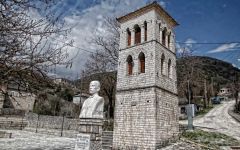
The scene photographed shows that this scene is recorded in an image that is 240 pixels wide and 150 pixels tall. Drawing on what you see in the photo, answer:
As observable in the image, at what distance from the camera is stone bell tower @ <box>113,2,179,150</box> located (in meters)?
13.9

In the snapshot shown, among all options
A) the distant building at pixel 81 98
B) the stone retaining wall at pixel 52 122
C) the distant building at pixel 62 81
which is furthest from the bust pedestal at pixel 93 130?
the distant building at pixel 81 98

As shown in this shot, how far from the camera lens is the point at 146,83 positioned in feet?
48.3

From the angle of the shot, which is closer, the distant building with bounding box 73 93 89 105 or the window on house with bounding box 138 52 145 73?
the window on house with bounding box 138 52 145 73

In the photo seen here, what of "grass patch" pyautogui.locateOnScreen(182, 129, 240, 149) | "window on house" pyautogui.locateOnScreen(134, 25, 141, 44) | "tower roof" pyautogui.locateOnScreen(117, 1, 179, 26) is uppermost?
"tower roof" pyautogui.locateOnScreen(117, 1, 179, 26)

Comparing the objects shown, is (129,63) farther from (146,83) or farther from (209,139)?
(209,139)

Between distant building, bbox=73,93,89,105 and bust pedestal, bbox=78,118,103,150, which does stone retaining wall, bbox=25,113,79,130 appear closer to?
distant building, bbox=73,93,89,105

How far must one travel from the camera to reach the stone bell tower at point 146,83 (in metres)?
13.9

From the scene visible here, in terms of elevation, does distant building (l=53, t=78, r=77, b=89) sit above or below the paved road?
above

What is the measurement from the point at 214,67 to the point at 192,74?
68.7 meters

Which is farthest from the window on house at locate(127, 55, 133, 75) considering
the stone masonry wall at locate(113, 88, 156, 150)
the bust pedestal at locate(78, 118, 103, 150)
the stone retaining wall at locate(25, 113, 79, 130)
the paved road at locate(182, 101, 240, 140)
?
the stone retaining wall at locate(25, 113, 79, 130)

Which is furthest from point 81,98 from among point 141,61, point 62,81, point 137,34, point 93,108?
point 93,108

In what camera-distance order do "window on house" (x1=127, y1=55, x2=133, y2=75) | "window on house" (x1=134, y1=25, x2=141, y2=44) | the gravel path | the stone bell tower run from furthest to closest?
1. "window on house" (x1=134, y1=25, x2=141, y2=44)
2. "window on house" (x1=127, y1=55, x2=133, y2=75)
3. the stone bell tower
4. the gravel path

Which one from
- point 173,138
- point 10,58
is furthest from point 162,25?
point 10,58

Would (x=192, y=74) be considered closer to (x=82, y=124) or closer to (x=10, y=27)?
(x=82, y=124)
